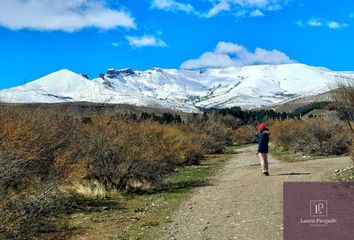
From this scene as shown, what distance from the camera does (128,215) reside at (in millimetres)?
14539

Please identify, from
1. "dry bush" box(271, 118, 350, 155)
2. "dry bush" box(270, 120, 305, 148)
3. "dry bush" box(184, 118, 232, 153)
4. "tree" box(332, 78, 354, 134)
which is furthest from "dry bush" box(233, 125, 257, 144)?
"tree" box(332, 78, 354, 134)

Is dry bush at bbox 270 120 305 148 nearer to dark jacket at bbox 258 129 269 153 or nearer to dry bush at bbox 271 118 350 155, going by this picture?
dry bush at bbox 271 118 350 155

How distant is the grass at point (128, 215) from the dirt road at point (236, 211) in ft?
1.54

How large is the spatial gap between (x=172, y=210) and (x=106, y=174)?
5.91 m

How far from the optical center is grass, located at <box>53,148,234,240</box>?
39.2 feet

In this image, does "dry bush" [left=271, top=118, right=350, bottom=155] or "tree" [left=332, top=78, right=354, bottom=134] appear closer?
"tree" [left=332, top=78, right=354, bottom=134]

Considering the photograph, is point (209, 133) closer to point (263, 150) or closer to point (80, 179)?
point (263, 150)

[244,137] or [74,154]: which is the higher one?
[74,154]

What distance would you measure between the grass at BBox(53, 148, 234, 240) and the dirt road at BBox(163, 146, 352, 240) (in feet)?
1.54

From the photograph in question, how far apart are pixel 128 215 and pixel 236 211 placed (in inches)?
132

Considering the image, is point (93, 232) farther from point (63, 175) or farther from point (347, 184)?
point (347, 184)

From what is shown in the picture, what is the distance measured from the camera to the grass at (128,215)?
1196 centimetres

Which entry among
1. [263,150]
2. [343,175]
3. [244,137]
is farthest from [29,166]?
[244,137]

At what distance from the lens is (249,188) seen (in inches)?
659
